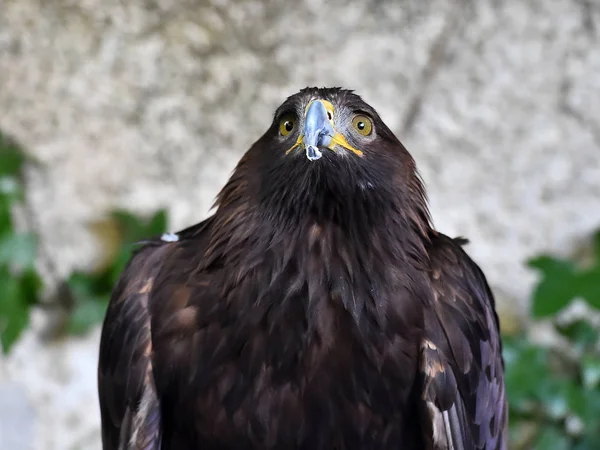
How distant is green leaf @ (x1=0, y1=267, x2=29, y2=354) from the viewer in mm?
2193

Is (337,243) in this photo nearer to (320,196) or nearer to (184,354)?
(320,196)

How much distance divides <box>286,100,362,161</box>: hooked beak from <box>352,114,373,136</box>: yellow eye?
0.08 meters

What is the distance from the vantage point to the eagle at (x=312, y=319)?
1.12 meters

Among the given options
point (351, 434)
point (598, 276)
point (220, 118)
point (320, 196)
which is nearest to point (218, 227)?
point (320, 196)

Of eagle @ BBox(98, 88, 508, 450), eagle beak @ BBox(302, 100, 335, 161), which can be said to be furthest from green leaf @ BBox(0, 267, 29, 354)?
eagle beak @ BBox(302, 100, 335, 161)

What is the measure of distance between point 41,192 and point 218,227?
136 cm

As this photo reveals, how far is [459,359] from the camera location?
1210mm

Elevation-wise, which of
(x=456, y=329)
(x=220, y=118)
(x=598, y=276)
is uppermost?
(x=220, y=118)

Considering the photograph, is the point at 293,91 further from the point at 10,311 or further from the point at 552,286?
the point at 10,311

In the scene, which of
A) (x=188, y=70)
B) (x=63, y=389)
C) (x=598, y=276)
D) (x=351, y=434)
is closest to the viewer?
(x=351, y=434)

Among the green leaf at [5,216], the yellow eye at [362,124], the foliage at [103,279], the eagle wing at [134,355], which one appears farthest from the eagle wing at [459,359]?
the green leaf at [5,216]

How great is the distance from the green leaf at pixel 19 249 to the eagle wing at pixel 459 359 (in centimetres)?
151

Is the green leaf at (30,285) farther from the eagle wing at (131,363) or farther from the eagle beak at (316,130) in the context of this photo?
the eagle beak at (316,130)

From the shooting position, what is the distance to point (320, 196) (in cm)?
115
